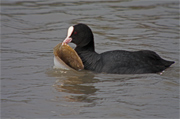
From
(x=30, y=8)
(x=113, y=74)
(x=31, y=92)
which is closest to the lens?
(x=31, y=92)

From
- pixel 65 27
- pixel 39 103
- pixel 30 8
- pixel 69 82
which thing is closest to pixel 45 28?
pixel 65 27

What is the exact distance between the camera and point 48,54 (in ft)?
30.7

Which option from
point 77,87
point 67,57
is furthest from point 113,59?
point 77,87

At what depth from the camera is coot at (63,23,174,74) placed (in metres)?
7.83

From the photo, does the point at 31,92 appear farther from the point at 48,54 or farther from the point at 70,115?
the point at 48,54

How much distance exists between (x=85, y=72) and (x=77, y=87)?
1035mm

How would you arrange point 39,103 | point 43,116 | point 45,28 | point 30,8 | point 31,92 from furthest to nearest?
point 30,8
point 45,28
point 31,92
point 39,103
point 43,116

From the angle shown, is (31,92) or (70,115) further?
(31,92)

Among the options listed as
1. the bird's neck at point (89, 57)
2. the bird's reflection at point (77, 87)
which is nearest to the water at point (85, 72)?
→ the bird's reflection at point (77, 87)

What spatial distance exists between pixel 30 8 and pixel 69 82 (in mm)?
6817

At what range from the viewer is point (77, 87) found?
6988 millimetres

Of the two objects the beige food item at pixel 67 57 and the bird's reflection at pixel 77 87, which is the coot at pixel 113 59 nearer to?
the beige food item at pixel 67 57

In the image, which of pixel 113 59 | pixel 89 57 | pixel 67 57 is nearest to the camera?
pixel 113 59

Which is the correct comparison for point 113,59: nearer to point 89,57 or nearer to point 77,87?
point 89,57
